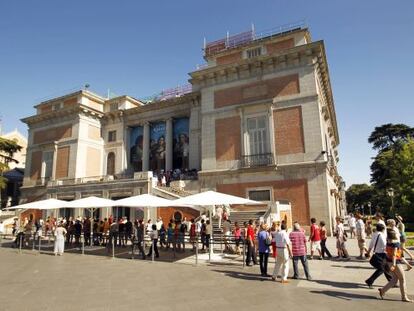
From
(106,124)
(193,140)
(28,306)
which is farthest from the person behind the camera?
(106,124)

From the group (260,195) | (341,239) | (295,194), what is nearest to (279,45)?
(295,194)

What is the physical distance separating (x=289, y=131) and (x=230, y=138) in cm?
479

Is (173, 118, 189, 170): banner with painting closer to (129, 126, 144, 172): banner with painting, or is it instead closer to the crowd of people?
(129, 126, 144, 172): banner with painting

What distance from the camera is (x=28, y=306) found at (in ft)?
22.6

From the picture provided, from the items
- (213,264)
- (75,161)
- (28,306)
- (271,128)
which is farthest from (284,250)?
(75,161)

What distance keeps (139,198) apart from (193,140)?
1585 cm

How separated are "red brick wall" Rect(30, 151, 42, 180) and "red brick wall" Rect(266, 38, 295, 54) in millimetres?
28733

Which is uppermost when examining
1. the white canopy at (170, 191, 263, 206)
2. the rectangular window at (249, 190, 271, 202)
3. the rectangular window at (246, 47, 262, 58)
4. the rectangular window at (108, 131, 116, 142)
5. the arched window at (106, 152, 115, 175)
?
the rectangular window at (246, 47, 262, 58)

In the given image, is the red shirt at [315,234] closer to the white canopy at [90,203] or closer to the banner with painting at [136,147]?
the white canopy at [90,203]

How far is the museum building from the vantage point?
23.2m

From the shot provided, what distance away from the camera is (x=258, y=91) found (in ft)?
84.0

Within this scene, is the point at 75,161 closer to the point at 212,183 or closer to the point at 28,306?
the point at 212,183

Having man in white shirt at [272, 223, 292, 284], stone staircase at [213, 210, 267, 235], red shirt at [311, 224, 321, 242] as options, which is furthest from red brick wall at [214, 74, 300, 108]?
man in white shirt at [272, 223, 292, 284]

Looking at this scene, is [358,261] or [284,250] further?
[358,261]
